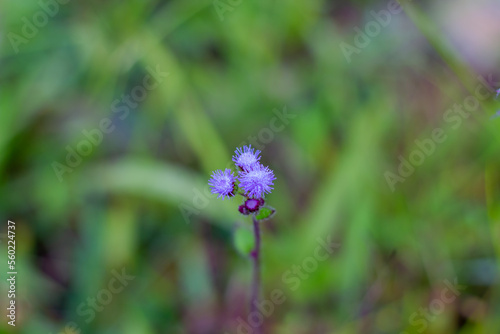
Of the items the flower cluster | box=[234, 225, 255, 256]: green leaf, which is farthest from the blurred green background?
the flower cluster

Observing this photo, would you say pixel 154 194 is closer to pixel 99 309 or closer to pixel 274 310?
pixel 99 309

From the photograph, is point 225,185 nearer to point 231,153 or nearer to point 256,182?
point 256,182

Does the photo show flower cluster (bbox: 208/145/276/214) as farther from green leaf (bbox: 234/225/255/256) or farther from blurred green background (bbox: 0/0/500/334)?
blurred green background (bbox: 0/0/500/334)

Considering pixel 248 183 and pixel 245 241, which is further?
pixel 245 241

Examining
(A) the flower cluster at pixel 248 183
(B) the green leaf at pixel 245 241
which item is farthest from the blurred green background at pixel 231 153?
(A) the flower cluster at pixel 248 183

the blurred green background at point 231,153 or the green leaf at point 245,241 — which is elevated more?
the blurred green background at point 231,153

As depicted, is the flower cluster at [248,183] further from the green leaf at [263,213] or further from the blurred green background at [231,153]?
the blurred green background at [231,153]

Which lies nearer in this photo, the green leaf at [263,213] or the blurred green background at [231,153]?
the green leaf at [263,213]

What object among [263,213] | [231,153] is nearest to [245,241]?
[263,213]

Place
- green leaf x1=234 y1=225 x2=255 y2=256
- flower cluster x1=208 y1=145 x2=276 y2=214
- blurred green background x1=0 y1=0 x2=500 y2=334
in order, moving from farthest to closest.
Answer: blurred green background x1=0 y1=0 x2=500 y2=334 < green leaf x1=234 y1=225 x2=255 y2=256 < flower cluster x1=208 y1=145 x2=276 y2=214
